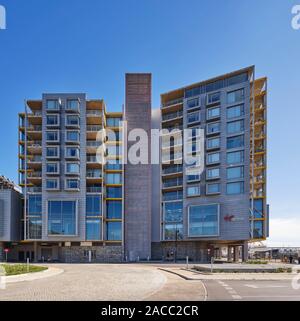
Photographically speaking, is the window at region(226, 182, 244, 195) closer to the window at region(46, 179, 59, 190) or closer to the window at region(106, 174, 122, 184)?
the window at region(106, 174, 122, 184)

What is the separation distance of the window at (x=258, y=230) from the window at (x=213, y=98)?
24.4 metres

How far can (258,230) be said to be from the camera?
193 feet

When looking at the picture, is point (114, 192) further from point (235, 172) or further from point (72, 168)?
point (235, 172)

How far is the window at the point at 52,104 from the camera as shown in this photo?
63.1m

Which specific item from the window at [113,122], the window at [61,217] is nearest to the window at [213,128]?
the window at [113,122]

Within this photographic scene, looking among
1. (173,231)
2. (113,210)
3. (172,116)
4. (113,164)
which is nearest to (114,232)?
(113,210)

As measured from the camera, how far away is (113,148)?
66.8 meters

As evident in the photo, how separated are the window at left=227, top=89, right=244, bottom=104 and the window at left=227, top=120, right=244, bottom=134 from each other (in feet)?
13.4

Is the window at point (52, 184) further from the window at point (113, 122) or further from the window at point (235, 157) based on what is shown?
the window at point (235, 157)

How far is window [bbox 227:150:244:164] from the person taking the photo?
5856cm

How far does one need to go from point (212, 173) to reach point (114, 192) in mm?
19935
